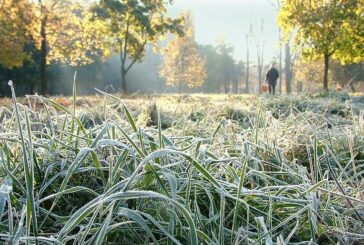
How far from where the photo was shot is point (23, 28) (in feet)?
64.8

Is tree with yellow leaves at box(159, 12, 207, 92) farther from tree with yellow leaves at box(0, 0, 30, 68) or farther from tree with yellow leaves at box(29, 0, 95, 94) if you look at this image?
tree with yellow leaves at box(0, 0, 30, 68)

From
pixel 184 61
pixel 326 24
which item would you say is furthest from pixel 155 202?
pixel 184 61

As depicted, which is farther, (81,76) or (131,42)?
(81,76)

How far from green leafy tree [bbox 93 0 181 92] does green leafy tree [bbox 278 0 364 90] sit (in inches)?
338

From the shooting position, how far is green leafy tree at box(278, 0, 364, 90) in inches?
848

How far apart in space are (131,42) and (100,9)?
287 cm

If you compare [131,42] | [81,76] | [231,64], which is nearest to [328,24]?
[131,42]

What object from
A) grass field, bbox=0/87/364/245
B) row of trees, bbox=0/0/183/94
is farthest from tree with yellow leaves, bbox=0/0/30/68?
grass field, bbox=0/87/364/245

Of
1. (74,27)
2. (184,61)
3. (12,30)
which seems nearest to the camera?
(12,30)

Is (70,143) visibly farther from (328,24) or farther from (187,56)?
(187,56)

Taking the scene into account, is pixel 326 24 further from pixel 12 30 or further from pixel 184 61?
pixel 184 61

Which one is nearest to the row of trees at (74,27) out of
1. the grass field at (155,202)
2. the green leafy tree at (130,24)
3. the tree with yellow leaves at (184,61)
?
the green leafy tree at (130,24)

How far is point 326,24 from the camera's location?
2198 centimetres

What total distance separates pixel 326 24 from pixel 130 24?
12414 mm
